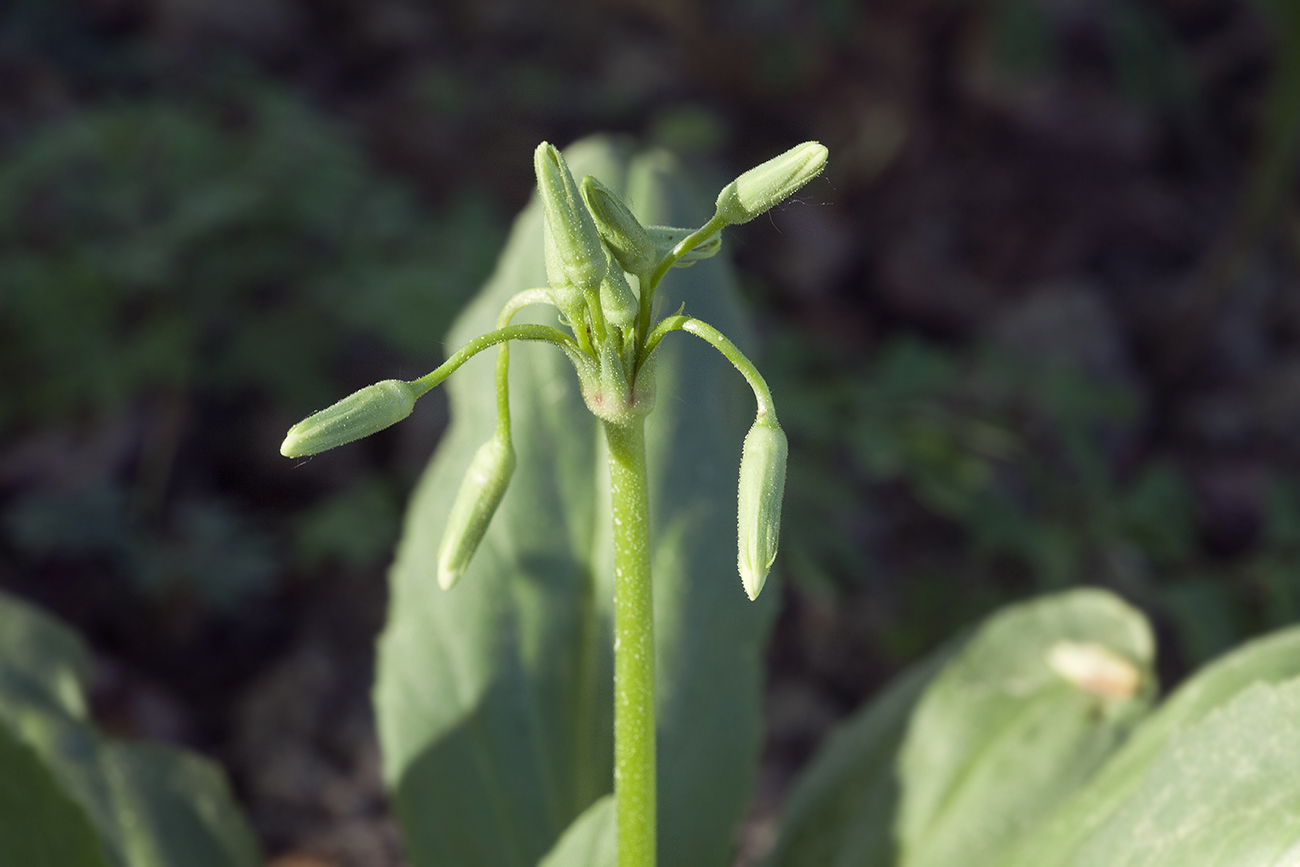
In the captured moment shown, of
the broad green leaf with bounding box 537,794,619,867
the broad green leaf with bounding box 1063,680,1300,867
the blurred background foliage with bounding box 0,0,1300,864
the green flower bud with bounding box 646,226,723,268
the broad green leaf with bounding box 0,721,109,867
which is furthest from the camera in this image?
the blurred background foliage with bounding box 0,0,1300,864

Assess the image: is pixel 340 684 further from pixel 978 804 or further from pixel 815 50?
pixel 815 50

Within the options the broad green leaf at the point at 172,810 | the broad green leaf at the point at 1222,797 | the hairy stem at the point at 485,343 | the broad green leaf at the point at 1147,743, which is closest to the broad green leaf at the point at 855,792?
the broad green leaf at the point at 1147,743

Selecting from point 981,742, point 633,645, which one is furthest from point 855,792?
point 633,645

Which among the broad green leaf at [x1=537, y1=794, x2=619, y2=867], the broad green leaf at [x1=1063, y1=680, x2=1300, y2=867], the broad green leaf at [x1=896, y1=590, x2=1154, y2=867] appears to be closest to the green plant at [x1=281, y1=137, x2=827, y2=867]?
the broad green leaf at [x1=537, y1=794, x2=619, y2=867]

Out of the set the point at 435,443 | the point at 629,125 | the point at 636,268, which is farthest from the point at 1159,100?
the point at 636,268

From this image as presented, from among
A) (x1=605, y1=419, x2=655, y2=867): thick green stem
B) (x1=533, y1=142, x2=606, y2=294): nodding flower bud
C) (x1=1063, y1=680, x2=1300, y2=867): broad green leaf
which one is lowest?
(x1=1063, y1=680, x2=1300, y2=867): broad green leaf

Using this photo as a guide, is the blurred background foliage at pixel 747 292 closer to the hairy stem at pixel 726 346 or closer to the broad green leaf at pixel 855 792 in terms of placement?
the broad green leaf at pixel 855 792

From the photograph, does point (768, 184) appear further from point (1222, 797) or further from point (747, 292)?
point (747, 292)

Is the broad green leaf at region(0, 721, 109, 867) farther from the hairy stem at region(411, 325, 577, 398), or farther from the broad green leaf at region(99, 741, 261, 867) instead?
the hairy stem at region(411, 325, 577, 398)
